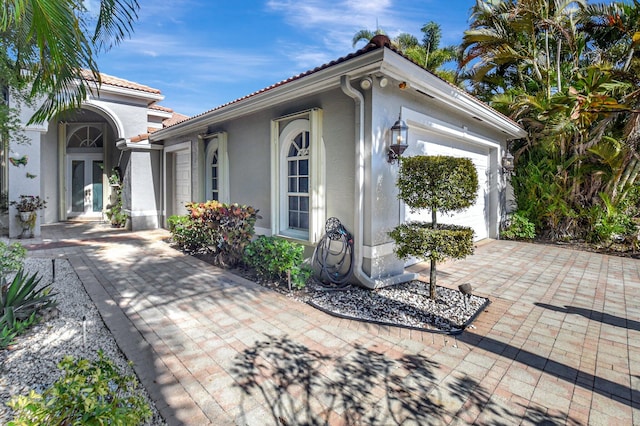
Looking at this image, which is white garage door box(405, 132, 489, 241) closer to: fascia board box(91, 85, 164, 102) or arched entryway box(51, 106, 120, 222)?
fascia board box(91, 85, 164, 102)

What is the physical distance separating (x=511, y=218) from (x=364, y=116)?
830cm

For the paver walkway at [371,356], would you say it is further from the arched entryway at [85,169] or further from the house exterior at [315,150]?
the arched entryway at [85,169]

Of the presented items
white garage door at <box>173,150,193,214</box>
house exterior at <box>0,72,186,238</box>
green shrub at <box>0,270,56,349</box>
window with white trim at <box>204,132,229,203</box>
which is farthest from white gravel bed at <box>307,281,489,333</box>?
white garage door at <box>173,150,193,214</box>

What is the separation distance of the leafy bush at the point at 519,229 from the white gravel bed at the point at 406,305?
22.0 feet

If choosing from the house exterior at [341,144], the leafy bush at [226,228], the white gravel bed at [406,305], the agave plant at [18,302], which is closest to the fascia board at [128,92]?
the house exterior at [341,144]

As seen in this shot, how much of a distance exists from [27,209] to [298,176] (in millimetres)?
9085

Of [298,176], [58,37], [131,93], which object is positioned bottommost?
[298,176]

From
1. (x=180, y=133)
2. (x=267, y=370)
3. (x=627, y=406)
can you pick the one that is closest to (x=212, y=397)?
(x=267, y=370)

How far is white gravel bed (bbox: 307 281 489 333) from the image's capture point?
449cm

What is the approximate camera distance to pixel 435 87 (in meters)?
6.10

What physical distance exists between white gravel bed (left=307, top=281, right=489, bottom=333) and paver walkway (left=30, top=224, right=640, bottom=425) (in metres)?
0.24

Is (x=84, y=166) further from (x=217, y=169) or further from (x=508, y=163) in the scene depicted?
(x=508, y=163)

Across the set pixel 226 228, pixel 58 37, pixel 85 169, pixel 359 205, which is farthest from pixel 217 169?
pixel 85 169

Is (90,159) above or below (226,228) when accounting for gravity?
above
